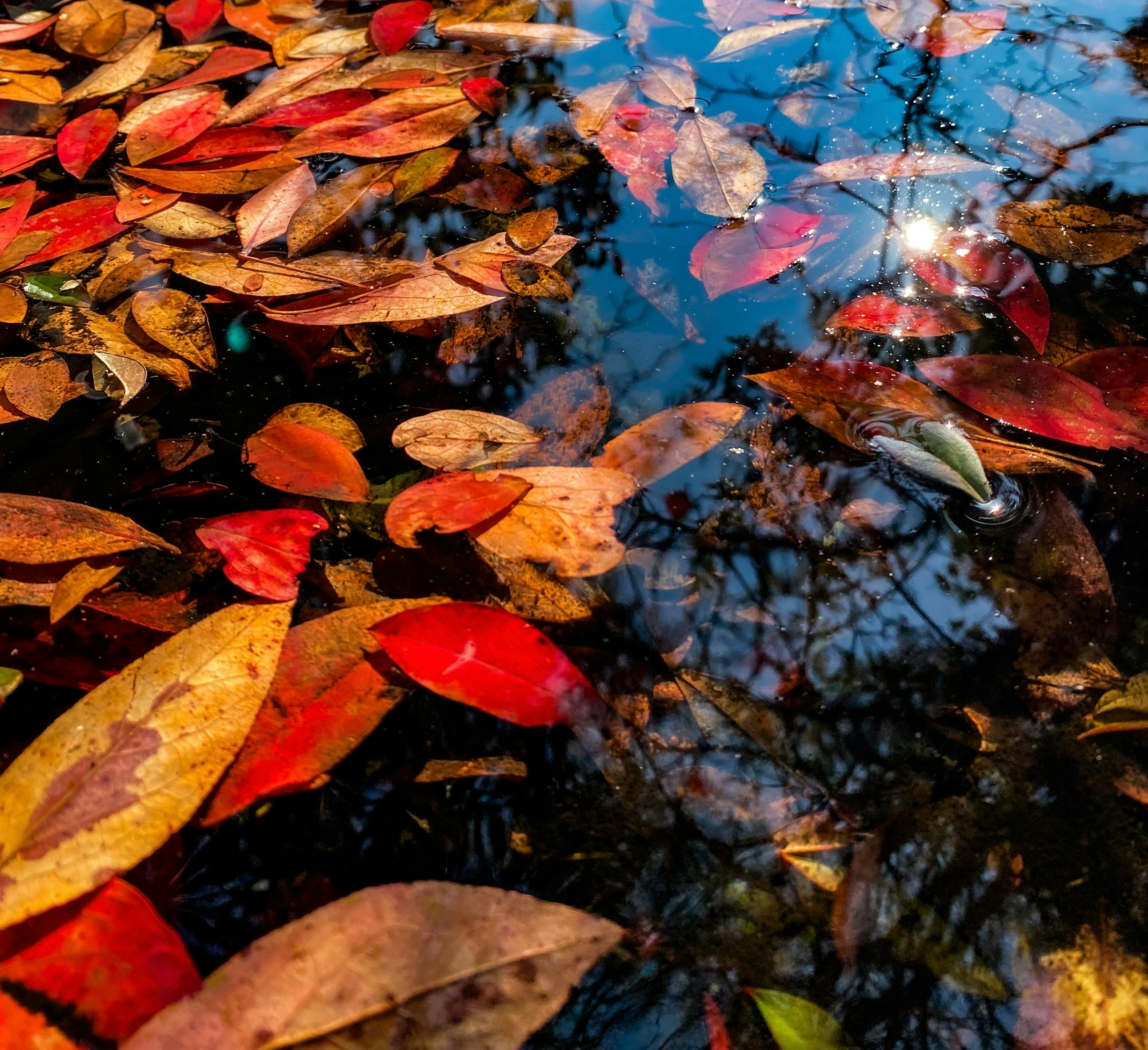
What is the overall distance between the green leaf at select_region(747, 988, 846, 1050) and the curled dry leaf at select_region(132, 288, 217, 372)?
3.05 feet

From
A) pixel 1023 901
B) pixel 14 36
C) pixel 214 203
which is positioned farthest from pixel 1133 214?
pixel 14 36

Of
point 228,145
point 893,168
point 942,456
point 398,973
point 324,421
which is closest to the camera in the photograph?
point 398,973

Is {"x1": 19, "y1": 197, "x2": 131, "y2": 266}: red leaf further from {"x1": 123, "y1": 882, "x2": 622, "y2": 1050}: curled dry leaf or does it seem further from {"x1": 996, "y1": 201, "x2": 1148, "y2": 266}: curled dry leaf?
{"x1": 996, "y1": 201, "x2": 1148, "y2": 266}: curled dry leaf

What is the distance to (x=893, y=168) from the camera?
3.88 feet

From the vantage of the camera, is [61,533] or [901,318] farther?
[901,318]

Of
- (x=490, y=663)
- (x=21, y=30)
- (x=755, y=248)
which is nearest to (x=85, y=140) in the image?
(x=21, y=30)

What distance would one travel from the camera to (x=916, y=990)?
58 cm

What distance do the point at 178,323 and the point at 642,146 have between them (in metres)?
0.76

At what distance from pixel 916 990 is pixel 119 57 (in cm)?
205

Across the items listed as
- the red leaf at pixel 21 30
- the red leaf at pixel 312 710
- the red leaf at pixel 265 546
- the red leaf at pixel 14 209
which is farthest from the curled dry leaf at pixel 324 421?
the red leaf at pixel 21 30

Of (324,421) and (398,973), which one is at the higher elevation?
(324,421)

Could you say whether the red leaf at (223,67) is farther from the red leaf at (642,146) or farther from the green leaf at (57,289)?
the red leaf at (642,146)

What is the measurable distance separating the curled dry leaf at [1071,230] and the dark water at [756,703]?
0.11 ft

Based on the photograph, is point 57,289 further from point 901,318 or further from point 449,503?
point 901,318
